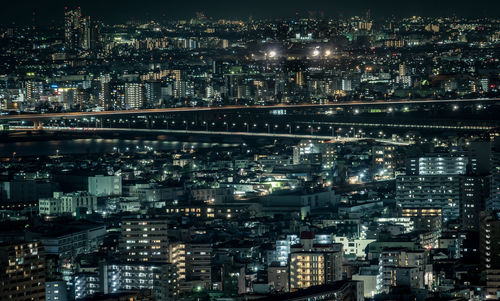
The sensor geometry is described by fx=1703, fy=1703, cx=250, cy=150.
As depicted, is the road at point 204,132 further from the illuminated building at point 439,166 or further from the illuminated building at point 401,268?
the illuminated building at point 401,268

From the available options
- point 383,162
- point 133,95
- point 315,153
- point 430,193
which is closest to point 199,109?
point 133,95

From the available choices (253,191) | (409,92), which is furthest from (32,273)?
(409,92)

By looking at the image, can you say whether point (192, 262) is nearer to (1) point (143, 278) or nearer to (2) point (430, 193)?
(1) point (143, 278)

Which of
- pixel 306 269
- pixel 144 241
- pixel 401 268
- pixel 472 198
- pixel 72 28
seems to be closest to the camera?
pixel 401 268

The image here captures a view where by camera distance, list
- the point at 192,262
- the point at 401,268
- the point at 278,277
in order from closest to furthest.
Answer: the point at 401,268, the point at 278,277, the point at 192,262

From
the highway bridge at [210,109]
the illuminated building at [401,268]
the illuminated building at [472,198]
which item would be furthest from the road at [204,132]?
the illuminated building at [401,268]

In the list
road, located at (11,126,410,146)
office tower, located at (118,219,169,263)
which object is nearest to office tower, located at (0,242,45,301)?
office tower, located at (118,219,169,263)
